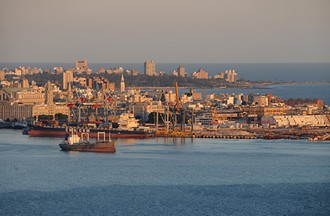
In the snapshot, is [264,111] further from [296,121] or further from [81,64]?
[81,64]

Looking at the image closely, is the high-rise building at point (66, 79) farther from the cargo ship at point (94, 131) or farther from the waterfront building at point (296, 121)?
the cargo ship at point (94, 131)

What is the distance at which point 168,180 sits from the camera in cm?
1720

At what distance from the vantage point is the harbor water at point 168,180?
14750 millimetres

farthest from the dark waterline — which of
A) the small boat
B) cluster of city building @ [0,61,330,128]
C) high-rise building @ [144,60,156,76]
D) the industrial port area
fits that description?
the small boat

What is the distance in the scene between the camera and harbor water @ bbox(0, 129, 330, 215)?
14.8 meters

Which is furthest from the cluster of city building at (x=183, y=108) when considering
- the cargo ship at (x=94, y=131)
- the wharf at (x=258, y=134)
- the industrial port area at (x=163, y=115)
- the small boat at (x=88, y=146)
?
the small boat at (x=88, y=146)

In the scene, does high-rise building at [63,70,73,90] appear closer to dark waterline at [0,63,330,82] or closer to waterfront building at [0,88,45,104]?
dark waterline at [0,63,330,82]

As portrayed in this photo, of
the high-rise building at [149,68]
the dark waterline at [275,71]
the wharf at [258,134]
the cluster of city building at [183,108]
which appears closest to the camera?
the wharf at [258,134]

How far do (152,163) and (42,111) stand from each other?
1368cm

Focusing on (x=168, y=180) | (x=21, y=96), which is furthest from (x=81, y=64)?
(x=168, y=180)

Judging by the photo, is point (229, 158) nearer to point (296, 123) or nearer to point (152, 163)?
point (152, 163)

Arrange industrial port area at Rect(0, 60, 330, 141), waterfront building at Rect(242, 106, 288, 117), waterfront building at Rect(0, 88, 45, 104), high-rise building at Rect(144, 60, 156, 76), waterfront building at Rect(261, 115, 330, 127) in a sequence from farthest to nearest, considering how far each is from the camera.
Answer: high-rise building at Rect(144, 60, 156, 76) → waterfront building at Rect(0, 88, 45, 104) → waterfront building at Rect(242, 106, 288, 117) → waterfront building at Rect(261, 115, 330, 127) → industrial port area at Rect(0, 60, 330, 141)

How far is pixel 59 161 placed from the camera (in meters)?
20.0

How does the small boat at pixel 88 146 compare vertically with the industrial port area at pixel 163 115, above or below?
below
